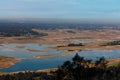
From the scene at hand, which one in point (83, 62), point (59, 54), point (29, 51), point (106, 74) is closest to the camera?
point (106, 74)

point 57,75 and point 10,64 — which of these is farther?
point 10,64

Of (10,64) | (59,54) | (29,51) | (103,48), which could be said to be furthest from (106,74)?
(103,48)

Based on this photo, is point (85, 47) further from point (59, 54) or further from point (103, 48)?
point (59, 54)

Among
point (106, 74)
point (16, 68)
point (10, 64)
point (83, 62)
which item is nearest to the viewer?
point (106, 74)

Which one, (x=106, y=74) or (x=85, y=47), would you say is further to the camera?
(x=85, y=47)

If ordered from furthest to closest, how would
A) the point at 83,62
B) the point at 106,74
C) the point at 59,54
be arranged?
the point at 59,54 < the point at 83,62 < the point at 106,74

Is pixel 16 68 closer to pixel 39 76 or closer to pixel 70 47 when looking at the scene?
pixel 39 76

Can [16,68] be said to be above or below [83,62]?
below

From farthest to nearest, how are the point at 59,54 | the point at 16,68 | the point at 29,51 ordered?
the point at 29,51
the point at 59,54
the point at 16,68

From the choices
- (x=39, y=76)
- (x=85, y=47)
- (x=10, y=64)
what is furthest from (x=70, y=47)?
(x=39, y=76)
